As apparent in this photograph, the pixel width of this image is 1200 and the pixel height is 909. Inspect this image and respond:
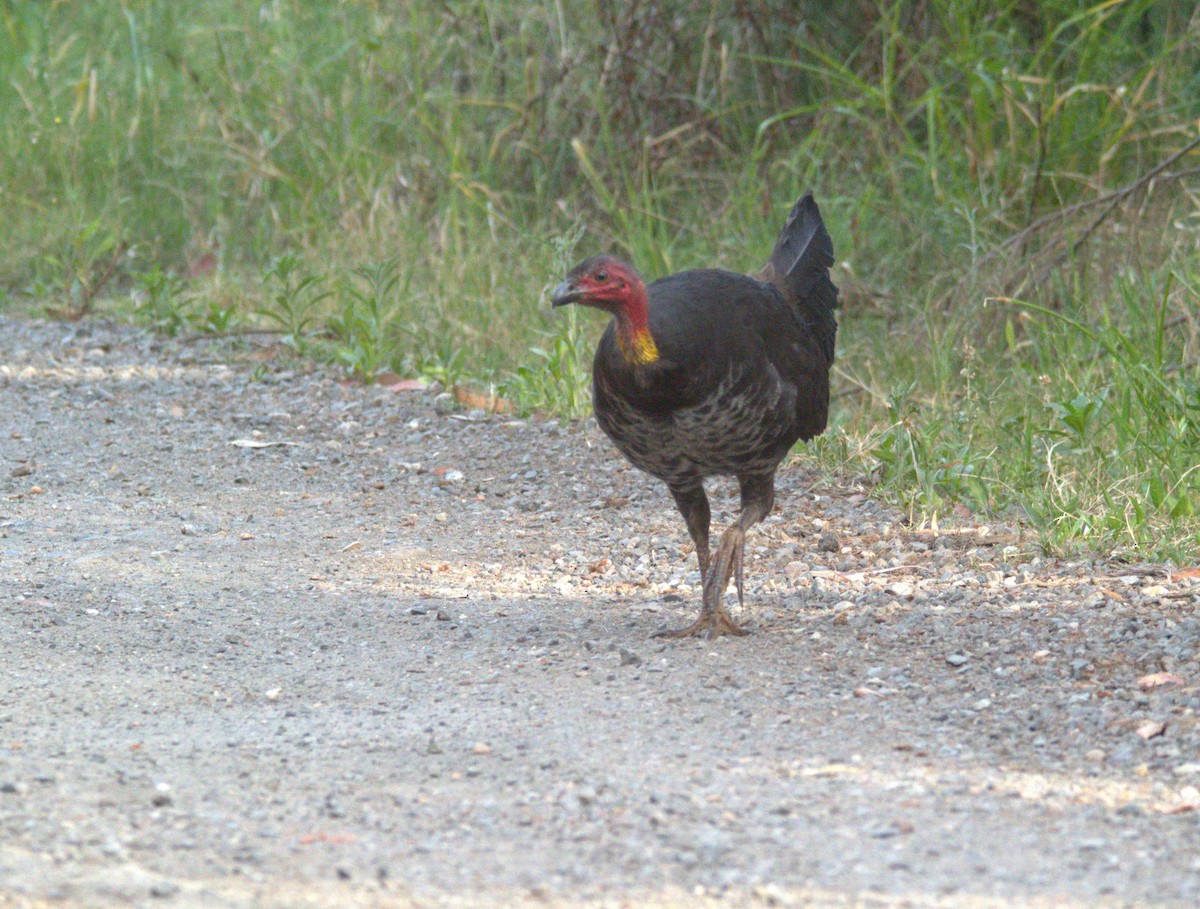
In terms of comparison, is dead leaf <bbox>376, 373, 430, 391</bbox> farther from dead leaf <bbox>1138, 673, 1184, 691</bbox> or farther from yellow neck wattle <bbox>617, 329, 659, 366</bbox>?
dead leaf <bbox>1138, 673, 1184, 691</bbox>

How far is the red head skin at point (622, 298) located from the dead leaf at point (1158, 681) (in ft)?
4.39

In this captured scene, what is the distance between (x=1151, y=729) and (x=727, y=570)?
1226 millimetres

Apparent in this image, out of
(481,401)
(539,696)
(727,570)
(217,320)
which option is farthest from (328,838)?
(217,320)

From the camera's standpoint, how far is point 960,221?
6660 millimetres

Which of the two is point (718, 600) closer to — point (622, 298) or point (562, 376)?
point (622, 298)

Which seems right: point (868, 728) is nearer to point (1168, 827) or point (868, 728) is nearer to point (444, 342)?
point (1168, 827)

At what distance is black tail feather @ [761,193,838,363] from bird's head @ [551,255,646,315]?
1.02m

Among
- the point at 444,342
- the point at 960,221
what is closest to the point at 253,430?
the point at 444,342

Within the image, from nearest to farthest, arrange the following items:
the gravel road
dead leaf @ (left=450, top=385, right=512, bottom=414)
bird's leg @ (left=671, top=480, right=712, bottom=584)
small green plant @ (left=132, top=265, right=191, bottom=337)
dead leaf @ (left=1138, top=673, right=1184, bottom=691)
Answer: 1. the gravel road
2. dead leaf @ (left=1138, top=673, right=1184, bottom=691)
3. bird's leg @ (left=671, top=480, right=712, bottom=584)
4. dead leaf @ (left=450, top=385, right=512, bottom=414)
5. small green plant @ (left=132, top=265, right=191, bottom=337)

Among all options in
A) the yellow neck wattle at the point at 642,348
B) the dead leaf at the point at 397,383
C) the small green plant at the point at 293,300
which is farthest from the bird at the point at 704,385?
the small green plant at the point at 293,300

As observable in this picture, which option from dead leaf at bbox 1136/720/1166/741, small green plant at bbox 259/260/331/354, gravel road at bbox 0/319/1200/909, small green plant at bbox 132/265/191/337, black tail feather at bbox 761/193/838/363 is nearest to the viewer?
gravel road at bbox 0/319/1200/909

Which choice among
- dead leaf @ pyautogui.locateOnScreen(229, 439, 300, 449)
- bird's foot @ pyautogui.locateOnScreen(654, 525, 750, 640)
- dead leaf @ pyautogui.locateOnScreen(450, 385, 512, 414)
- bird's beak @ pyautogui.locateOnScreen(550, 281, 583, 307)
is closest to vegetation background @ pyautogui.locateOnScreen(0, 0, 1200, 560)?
dead leaf @ pyautogui.locateOnScreen(450, 385, 512, 414)

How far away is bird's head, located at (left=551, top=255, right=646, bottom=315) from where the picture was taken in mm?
3684

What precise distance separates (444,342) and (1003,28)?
130 inches
